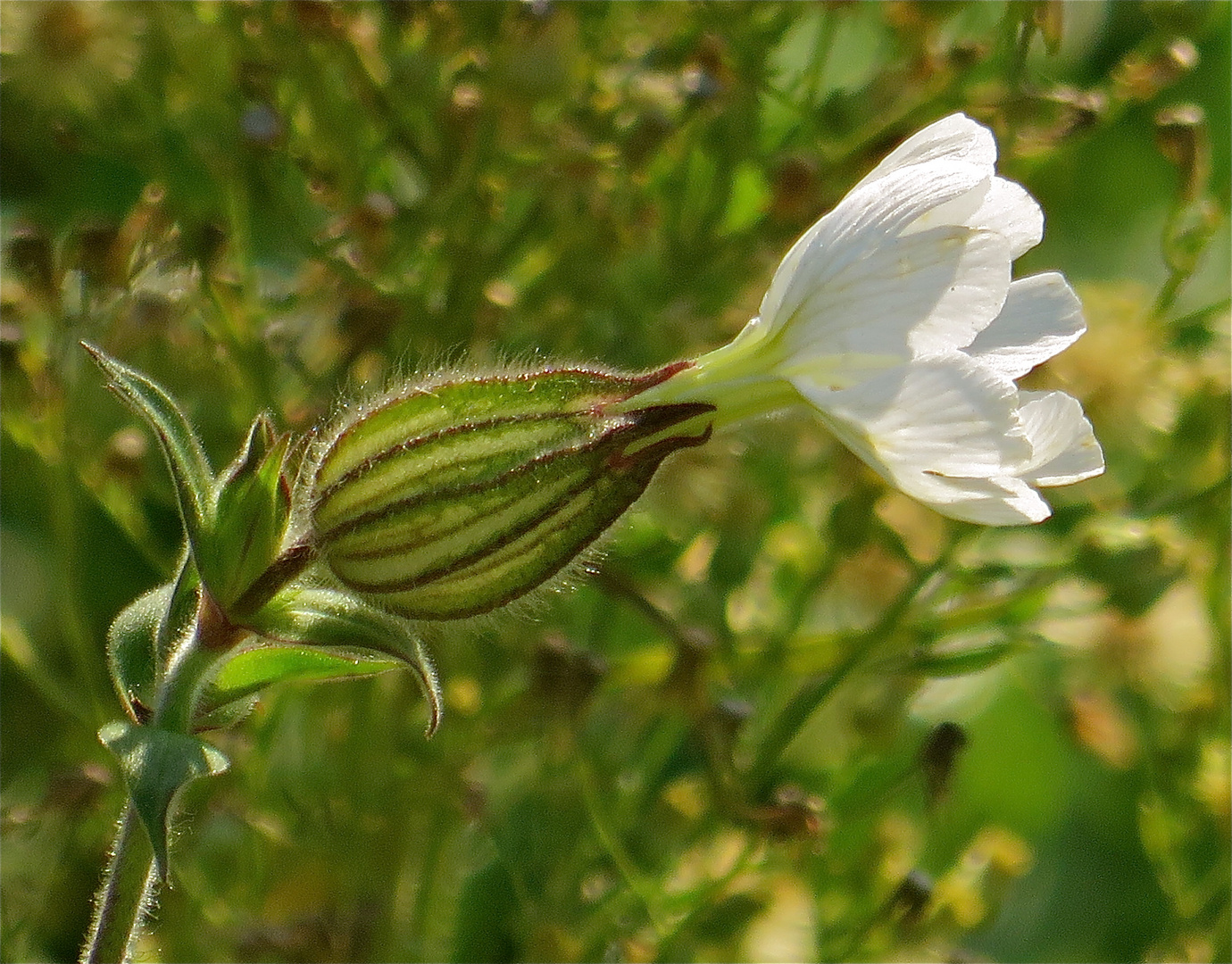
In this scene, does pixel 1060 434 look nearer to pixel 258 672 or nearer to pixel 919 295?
pixel 919 295

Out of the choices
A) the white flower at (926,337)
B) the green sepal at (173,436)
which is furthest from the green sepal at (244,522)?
the white flower at (926,337)

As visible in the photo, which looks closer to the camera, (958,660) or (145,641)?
(145,641)

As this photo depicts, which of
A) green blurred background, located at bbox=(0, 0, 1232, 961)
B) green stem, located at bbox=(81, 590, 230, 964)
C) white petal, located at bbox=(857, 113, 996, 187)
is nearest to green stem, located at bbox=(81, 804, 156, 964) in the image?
green stem, located at bbox=(81, 590, 230, 964)

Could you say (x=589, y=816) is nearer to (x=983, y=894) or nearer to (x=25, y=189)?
(x=983, y=894)

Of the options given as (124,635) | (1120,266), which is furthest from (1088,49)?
(124,635)

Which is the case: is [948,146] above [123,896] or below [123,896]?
above

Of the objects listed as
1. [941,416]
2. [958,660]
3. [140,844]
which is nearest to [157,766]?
[140,844]
